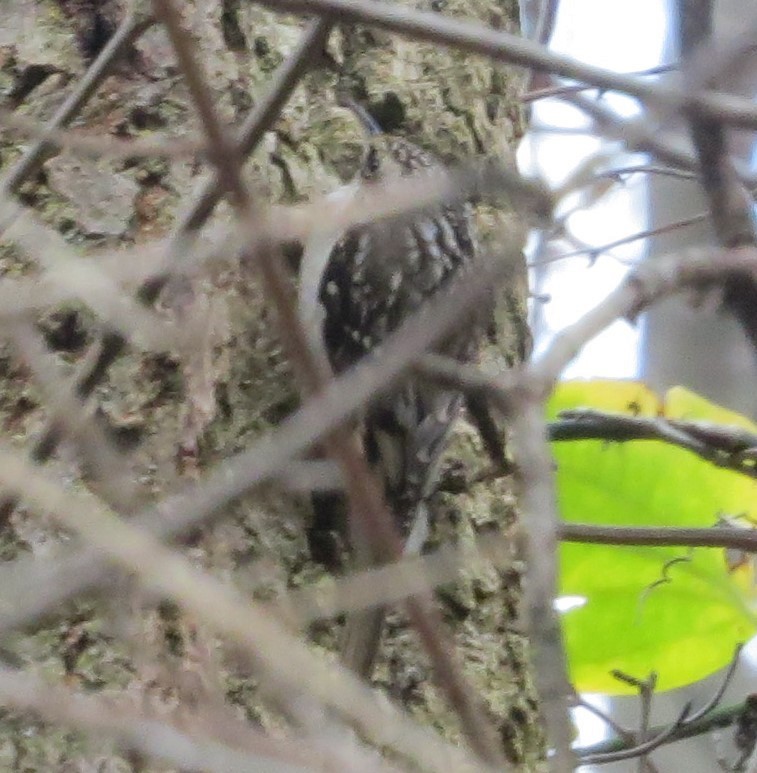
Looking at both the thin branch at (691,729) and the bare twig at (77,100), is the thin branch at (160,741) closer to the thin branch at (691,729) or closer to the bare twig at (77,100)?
the bare twig at (77,100)

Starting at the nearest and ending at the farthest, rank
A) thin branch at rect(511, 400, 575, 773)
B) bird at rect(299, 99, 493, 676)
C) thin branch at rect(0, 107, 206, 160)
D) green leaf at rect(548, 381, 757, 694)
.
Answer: thin branch at rect(511, 400, 575, 773) < thin branch at rect(0, 107, 206, 160) < bird at rect(299, 99, 493, 676) < green leaf at rect(548, 381, 757, 694)

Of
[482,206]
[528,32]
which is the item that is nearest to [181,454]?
[482,206]

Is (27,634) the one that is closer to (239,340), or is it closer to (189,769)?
(239,340)

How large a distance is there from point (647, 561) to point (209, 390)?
64 cm

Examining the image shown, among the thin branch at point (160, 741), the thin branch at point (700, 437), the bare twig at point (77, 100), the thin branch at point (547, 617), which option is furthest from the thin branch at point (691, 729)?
the thin branch at point (547, 617)

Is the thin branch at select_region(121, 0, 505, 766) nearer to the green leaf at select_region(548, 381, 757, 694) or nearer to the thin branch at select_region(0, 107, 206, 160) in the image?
the thin branch at select_region(0, 107, 206, 160)

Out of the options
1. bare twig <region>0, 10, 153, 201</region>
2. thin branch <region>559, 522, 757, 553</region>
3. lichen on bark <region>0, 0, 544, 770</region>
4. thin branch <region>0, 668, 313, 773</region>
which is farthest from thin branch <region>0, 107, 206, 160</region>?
thin branch <region>559, 522, 757, 553</region>

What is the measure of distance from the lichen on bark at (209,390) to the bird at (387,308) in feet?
0.11

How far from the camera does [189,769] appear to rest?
0.65 metres

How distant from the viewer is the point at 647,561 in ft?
5.66

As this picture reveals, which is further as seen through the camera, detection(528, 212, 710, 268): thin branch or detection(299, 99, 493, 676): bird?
→ detection(299, 99, 493, 676): bird

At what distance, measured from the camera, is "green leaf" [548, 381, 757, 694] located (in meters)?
1.68

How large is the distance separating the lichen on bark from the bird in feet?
0.11

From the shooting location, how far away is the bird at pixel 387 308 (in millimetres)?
1517
